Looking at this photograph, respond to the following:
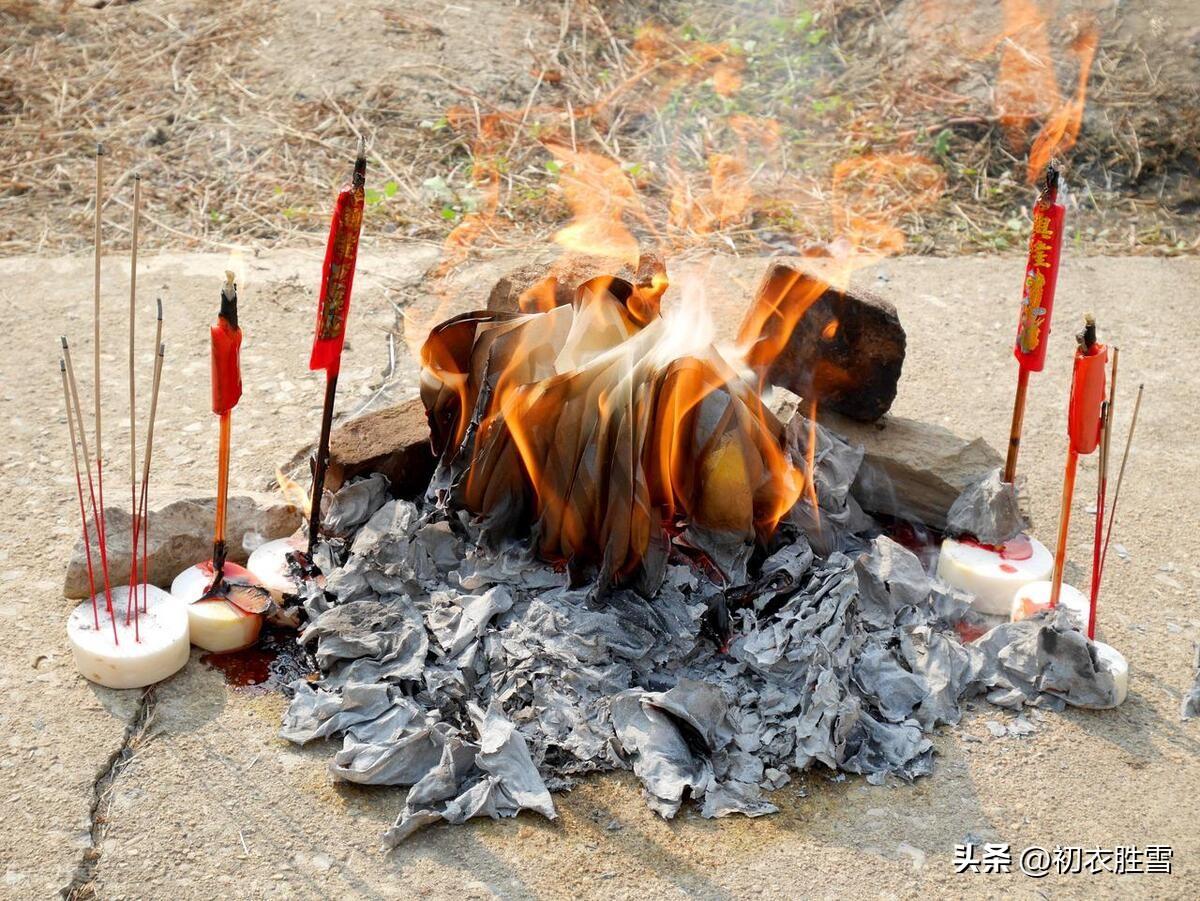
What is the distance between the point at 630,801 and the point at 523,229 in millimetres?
4215

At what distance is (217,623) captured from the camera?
3.78 meters

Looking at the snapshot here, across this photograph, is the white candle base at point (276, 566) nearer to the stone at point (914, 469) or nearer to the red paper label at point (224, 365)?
the red paper label at point (224, 365)

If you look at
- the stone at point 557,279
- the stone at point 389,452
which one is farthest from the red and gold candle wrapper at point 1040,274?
the stone at point 389,452

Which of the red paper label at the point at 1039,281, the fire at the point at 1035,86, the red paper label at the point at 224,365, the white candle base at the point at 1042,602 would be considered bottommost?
the white candle base at the point at 1042,602

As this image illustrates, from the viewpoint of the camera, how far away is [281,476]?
4.68m

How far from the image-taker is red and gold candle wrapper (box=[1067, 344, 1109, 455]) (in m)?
3.65

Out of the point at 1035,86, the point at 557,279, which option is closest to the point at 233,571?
the point at 557,279

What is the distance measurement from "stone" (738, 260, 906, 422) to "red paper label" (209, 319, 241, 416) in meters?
1.87

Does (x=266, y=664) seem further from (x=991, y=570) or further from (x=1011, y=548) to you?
(x=1011, y=548)

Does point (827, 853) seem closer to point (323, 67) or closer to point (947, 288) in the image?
point (947, 288)

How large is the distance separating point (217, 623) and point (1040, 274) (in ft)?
Result: 8.91

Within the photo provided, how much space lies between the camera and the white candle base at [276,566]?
4.02 metres

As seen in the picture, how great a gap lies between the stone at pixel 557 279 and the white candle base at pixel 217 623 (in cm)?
→ 146

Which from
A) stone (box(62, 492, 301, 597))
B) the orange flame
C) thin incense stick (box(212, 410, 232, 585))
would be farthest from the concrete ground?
the orange flame
